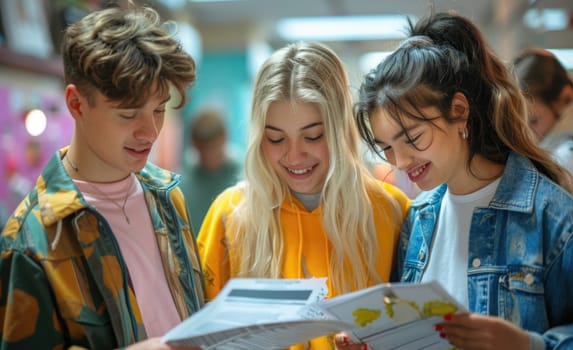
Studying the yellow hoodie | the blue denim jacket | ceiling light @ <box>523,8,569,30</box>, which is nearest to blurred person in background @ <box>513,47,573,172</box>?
ceiling light @ <box>523,8,569,30</box>

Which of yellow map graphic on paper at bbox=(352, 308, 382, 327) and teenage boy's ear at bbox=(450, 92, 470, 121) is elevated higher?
teenage boy's ear at bbox=(450, 92, 470, 121)

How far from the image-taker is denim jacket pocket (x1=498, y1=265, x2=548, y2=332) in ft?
4.21

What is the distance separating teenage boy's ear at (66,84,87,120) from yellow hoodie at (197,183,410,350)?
543 millimetres

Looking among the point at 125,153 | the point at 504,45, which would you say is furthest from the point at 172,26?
the point at 504,45

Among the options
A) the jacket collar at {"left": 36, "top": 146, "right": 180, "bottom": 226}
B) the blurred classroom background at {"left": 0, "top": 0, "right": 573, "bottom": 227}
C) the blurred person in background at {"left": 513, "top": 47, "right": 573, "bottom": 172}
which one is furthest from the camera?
the blurred classroom background at {"left": 0, "top": 0, "right": 573, "bottom": 227}

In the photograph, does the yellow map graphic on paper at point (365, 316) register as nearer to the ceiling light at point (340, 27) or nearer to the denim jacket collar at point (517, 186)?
the denim jacket collar at point (517, 186)

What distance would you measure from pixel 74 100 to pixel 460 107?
0.92 metres

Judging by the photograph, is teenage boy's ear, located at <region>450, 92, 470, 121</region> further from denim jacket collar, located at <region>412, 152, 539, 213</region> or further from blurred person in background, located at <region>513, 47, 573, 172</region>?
blurred person in background, located at <region>513, 47, 573, 172</region>

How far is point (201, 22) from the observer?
7.21 meters

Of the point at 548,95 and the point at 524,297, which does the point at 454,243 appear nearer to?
the point at 524,297

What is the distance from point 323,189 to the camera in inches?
67.2

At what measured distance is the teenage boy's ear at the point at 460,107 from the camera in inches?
55.9

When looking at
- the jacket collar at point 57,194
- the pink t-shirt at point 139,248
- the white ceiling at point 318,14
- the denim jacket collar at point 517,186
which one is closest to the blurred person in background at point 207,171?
the pink t-shirt at point 139,248

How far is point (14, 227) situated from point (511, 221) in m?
1.12
